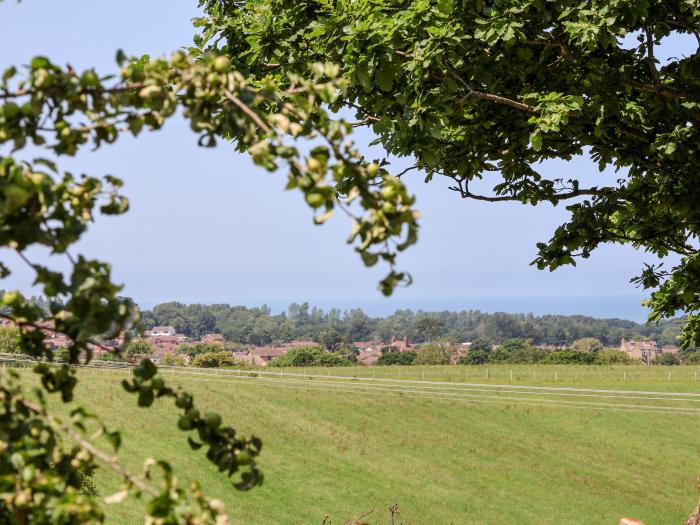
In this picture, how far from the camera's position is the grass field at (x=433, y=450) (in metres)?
23.8

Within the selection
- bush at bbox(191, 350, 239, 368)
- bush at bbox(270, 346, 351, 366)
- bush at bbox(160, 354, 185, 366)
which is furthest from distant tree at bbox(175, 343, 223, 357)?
bush at bbox(191, 350, 239, 368)

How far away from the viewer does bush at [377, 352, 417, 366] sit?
89.8m

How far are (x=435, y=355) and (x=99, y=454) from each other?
9567 cm

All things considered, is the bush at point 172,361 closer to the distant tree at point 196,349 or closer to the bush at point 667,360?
the distant tree at point 196,349

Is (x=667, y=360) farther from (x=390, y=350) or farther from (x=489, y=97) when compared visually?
(x=489, y=97)

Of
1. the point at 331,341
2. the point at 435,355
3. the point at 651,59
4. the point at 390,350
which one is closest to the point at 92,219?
the point at 651,59

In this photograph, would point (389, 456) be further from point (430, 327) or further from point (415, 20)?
point (430, 327)

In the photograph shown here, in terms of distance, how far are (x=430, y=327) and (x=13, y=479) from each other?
160 m

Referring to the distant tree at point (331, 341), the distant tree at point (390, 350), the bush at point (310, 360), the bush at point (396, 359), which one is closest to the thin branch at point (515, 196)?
the bush at point (310, 360)

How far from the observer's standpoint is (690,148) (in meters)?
8.89

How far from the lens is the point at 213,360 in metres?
65.1

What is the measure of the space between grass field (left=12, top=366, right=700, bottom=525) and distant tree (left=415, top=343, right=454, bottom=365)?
4548cm

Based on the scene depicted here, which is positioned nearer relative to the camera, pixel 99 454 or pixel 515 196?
pixel 99 454

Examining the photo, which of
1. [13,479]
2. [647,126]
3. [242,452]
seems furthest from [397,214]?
[647,126]
